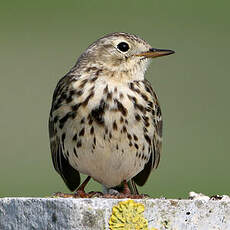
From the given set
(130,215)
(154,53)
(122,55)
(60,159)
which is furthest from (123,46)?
(130,215)

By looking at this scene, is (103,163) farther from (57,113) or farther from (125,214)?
(125,214)

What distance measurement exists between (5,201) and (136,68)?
→ 292 centimetres

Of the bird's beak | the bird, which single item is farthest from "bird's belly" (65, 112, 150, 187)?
the bird's beak

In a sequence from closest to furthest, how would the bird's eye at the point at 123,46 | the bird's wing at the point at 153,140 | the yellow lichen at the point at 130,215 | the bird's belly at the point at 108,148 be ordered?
the yellow lichen at the point at 130,215
the bird's belly at the point at 108,148
the bird's wing at the point at 153,140
the bird's eye at the point at 123,46

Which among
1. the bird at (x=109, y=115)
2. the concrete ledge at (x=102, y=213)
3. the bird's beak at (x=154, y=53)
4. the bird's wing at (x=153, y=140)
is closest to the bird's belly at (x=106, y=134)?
the bird at (x=109, y=115)

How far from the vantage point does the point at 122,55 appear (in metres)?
6.21

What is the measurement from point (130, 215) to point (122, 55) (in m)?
3.06

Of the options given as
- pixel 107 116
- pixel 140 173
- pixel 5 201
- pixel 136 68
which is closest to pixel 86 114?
pixel 107 116

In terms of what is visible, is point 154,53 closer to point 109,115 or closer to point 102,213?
point 109,115

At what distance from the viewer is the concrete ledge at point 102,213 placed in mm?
3221

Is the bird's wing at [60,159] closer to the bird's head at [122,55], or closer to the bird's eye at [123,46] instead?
the bird's head at [122,55]

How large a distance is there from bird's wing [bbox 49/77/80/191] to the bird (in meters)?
0.01

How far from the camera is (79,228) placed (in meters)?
3.17

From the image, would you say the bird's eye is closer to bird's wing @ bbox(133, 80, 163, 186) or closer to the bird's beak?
the bird's beak
